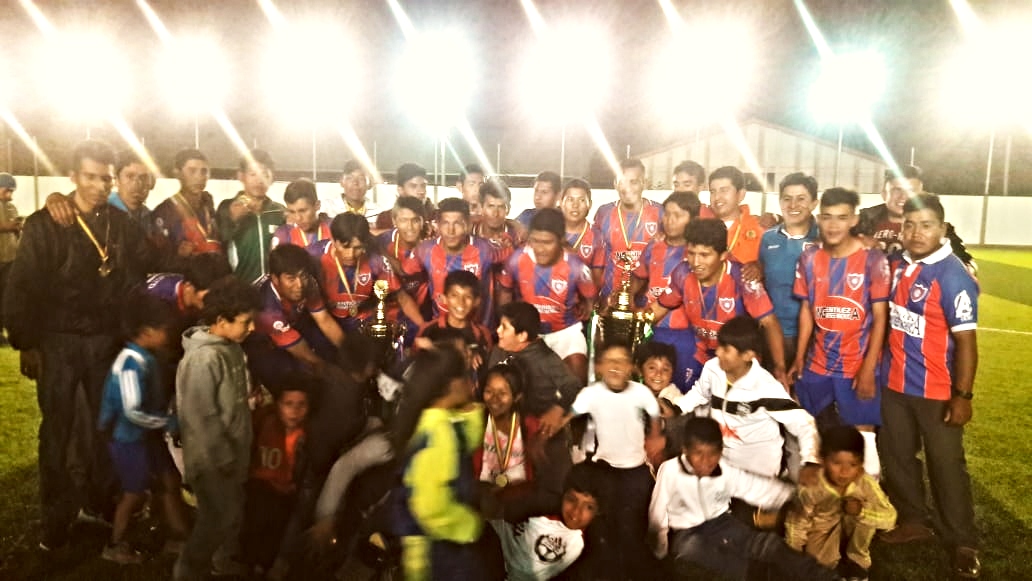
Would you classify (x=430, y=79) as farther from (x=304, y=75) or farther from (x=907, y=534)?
(x=907, y=534)

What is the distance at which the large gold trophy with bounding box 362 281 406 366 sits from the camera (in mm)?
4895

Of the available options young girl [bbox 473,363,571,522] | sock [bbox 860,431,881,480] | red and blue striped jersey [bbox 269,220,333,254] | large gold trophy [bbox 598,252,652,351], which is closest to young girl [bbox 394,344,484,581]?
young girl [bbox 473,363,571,522]

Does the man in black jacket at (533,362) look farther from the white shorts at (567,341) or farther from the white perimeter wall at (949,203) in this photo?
the white perimeter wall at (949,203)

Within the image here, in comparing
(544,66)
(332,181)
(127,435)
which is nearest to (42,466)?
(127,435)

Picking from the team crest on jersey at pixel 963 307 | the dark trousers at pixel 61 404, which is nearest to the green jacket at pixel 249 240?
the dark trousers at pixel 61 404

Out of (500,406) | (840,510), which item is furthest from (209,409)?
(840,510)

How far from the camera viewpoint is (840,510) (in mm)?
3822

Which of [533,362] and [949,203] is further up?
[949,203]

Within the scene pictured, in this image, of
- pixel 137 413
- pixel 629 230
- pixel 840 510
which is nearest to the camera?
pixel 137 413

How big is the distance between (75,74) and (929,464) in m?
22.5

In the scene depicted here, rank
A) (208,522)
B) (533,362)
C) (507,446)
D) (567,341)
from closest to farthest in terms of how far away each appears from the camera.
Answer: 1. (208,522)
2. (507,446)
3. (533,362)
4. (567,341)

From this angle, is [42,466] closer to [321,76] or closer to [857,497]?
[857,497]

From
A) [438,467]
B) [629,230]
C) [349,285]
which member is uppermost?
[629,230]

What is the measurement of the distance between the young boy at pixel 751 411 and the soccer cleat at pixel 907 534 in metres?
0.81
